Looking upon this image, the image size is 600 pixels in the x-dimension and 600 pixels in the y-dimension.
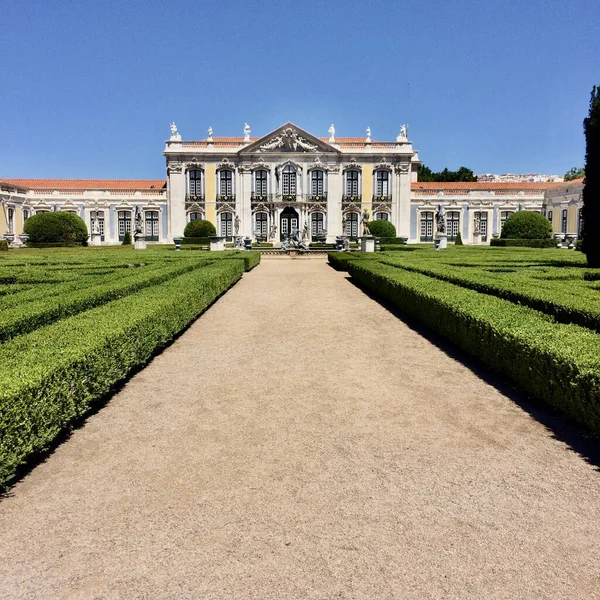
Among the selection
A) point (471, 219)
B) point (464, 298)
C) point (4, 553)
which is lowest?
point (4, 553)

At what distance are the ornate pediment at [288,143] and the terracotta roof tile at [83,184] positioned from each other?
9312 millimetres

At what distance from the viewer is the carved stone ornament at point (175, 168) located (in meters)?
45.2

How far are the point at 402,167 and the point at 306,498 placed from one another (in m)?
45.4

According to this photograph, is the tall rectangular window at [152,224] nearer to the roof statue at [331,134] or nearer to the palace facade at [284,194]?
the palace facade at [284,194]

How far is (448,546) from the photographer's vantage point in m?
2.58

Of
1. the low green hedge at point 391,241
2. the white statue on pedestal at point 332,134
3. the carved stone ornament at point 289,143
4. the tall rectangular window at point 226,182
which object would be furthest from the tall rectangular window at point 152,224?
the low green hedge at point 391,241

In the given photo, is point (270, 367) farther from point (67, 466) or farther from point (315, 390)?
point (67, 466)

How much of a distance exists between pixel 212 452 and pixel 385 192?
4474 cm

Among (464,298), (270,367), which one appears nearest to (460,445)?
(270,367)

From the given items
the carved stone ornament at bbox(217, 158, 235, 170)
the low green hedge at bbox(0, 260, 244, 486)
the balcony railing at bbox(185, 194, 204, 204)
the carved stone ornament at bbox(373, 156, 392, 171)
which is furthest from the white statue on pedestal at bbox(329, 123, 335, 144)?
the low green hedge at bbox(0, 260, 244, 486)

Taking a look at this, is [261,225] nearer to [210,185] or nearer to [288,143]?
[210,185]

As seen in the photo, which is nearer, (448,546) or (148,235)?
(448,546)

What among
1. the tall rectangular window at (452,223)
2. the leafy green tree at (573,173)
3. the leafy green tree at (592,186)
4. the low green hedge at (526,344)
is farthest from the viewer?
the leafy green tree at (573,173)

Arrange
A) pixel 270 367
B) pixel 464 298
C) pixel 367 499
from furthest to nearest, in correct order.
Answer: pixel 464 298 → pixel 270 367 → pixel 367 499
